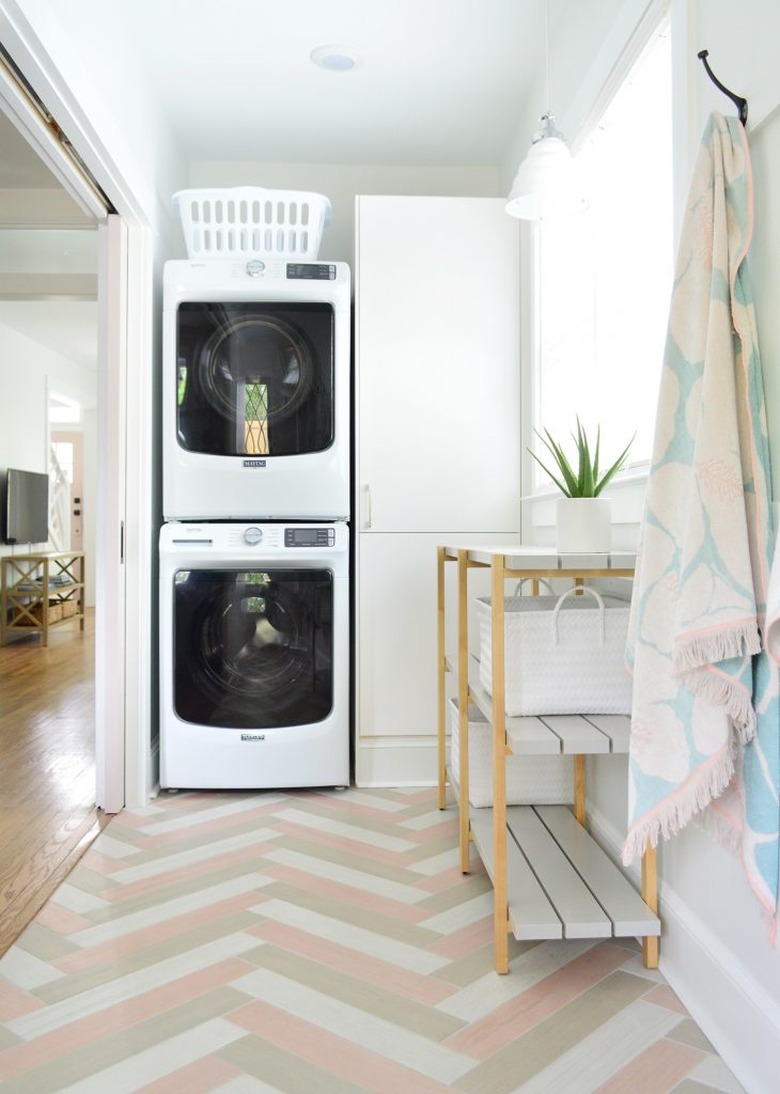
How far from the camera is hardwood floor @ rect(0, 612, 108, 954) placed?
1.99 m

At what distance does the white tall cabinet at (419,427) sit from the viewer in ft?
8.89

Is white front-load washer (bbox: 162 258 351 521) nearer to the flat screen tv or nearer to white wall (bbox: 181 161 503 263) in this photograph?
white wall (bbox: 181 161 503 263)

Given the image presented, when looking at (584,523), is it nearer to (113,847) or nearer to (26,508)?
(113,847)

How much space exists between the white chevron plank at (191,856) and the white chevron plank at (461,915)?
25.3 inches

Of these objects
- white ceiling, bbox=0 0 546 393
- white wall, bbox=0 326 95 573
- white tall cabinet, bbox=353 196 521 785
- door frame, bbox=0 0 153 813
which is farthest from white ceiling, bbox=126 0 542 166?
white wall, bbox=0 326 95 573

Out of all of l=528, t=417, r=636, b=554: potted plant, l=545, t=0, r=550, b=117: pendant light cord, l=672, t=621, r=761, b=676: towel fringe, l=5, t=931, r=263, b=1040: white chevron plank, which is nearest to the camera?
l=672, t=621, r=761, b=676: towel fringe

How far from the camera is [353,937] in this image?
5.62 feet

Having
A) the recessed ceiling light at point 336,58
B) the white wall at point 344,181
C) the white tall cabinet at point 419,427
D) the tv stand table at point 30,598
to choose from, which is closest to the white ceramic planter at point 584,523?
the white tall cabinet at point 419,427

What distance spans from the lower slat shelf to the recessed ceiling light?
7.54 feet

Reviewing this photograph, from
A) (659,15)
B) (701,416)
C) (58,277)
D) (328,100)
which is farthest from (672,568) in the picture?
(58,277)

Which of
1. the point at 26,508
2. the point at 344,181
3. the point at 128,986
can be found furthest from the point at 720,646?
the point at 26,508

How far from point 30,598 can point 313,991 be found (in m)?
5.55

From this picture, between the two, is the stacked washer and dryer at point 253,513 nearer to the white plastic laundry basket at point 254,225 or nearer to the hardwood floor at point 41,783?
the white plastic laundry basket at point 254,225

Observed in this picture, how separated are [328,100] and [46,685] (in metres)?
3.49
